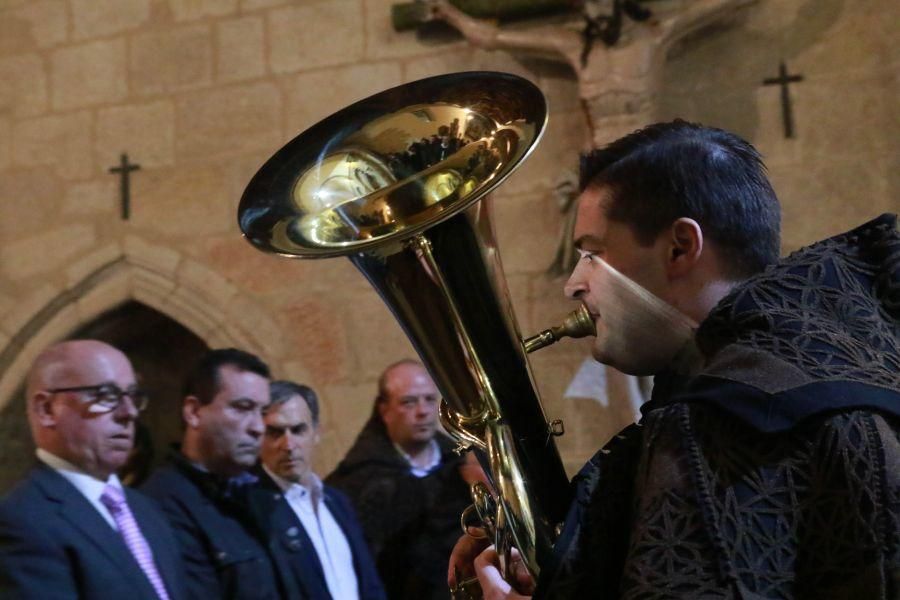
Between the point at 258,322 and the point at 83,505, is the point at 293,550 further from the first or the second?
the point at 258,322

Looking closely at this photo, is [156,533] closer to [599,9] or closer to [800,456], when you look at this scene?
[800,456]

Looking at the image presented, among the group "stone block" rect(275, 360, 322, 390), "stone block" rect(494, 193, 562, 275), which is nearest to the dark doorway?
"stone block" rect(275, 360, 322, 390)

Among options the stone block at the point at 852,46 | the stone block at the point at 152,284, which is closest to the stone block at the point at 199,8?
the stone block at the point at 152,284

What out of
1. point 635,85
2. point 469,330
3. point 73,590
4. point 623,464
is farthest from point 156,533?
point 635,85

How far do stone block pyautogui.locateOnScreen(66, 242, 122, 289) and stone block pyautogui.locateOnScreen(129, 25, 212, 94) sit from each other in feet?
2.65

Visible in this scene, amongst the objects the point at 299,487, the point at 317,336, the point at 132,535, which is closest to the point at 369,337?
the point at 317,336

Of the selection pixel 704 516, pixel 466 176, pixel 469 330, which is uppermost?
pixel 466 176

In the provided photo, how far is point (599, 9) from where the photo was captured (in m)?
4.63

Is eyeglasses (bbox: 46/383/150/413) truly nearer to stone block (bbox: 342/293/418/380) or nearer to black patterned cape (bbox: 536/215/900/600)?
black patterned cape (bbox: 536/215/900/600)

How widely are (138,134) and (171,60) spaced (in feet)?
1.33

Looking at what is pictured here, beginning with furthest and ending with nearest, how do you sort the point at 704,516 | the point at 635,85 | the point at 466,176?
the point at 635,85
the point at 466,176
the point at 704,516

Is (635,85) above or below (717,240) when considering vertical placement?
above

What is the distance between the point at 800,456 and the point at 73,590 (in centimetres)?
170

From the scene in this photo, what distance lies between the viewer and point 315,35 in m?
5.43
